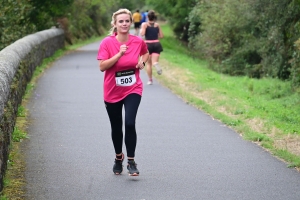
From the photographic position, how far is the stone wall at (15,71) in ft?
26.1

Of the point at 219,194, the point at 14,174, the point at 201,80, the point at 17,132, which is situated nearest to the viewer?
the point at 219,194

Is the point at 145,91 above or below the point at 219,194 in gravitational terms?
below

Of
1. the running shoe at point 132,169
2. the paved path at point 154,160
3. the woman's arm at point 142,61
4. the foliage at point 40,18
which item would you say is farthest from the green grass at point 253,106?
the foliage at point 40,18

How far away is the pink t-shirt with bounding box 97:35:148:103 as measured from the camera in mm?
7881

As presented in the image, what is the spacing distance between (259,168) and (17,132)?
3948 mm

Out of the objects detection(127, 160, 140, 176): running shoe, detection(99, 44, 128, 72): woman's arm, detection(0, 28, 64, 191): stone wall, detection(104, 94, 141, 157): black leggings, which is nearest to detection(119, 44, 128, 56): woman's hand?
detection(99, 44, 128, 72): woman's arm

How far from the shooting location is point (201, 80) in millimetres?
19047

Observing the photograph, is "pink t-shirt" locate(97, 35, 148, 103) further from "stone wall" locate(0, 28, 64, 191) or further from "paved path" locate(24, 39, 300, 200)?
"stone wall" locate(0, 28, 64, 191)

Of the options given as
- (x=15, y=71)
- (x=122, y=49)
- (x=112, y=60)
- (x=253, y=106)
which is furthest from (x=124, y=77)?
(x=253, y=106)

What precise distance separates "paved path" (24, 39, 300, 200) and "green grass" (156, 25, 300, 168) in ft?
0.83

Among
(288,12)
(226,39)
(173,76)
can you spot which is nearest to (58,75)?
(173,76)

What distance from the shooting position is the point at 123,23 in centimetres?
782

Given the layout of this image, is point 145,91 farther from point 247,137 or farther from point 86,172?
point 86,172

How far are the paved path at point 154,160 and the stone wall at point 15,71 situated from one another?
47 centimetres
